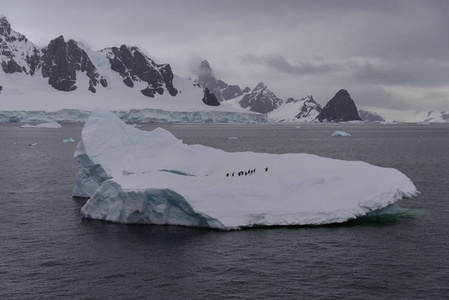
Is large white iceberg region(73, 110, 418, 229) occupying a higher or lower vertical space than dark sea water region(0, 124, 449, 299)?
higher

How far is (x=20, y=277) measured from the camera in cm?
2217

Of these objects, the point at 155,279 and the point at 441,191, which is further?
the point at 441,191

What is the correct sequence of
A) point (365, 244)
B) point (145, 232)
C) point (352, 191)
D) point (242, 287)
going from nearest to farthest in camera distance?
point (242, 287) < point (365, 244) < point (145, 232) < point (352, 191)

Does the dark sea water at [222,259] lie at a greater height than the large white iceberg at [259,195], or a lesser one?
lesser

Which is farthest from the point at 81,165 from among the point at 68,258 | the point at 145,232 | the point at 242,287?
the point at 242,287

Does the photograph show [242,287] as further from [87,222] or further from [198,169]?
[198,169]

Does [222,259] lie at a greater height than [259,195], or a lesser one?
lesser

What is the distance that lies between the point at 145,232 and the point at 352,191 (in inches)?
556

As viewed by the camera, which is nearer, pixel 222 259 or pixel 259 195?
pixel 222 259

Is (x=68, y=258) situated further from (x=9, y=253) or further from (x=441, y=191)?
(x=441, y=191)

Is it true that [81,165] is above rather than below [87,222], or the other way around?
above

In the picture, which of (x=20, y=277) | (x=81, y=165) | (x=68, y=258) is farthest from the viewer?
(x=81, y=165)

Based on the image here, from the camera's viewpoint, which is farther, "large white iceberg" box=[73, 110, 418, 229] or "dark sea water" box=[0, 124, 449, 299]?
"large white iceberg" box=[73, 110, 418, 229]

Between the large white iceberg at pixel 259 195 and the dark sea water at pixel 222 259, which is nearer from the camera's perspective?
the dark sea water at pixel 222 259
